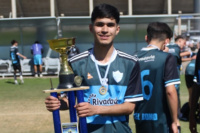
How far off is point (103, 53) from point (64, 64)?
382mm

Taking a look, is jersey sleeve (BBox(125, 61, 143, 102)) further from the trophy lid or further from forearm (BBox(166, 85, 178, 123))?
forearm (BBox(166, 85, 178, 123))

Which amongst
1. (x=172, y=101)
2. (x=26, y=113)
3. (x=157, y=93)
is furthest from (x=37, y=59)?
(x=172, y=101)

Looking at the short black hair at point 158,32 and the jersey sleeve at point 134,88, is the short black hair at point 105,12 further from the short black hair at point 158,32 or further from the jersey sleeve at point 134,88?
the short black hair at point 158,32

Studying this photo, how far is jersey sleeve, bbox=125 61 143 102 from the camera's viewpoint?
3123 millimetres

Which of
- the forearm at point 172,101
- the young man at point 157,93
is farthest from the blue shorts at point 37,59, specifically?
the forearm at point 172,101

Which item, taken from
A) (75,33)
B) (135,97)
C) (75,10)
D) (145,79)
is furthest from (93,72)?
(75,10)

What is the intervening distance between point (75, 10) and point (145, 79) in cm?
3030

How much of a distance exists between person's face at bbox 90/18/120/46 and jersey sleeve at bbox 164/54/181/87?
1397mm

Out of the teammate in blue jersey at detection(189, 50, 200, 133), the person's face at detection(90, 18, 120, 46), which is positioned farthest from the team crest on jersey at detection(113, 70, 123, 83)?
the teammate in blue jersey at detection(189, 50, 200, 133)

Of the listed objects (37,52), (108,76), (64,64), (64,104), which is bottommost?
(37,52)

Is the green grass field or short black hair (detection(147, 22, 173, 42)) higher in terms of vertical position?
short black hair (detection(147, 22, 173, 42))

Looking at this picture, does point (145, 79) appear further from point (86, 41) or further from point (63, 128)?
point (86, 41)

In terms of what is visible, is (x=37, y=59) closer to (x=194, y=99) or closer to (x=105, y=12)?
(x=194, y=99)

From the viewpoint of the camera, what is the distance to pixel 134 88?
3.17m
